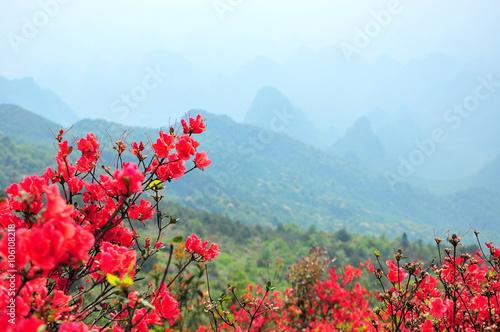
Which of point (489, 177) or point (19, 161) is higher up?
point (489, 177)

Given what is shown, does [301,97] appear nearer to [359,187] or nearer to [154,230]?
[359,187]

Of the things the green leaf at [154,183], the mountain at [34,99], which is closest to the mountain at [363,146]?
the green leaf at [154,183]

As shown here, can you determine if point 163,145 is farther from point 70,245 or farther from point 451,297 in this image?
point 451,297

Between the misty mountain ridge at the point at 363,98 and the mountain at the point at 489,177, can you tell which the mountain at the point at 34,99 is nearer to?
the misty mountain ridge at the point at 363,98

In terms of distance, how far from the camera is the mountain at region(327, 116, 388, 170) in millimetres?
131375

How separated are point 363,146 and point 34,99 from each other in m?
189

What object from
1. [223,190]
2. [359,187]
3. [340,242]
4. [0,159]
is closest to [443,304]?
[340,242]

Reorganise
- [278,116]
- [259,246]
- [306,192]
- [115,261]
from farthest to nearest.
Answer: [278,116]
[306,192]
[259,246]
[115,261]

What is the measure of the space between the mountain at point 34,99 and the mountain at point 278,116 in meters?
100

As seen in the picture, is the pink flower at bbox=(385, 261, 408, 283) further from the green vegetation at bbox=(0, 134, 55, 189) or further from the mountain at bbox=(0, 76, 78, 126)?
the mountain at bbox=(0, 76, 78, 126)

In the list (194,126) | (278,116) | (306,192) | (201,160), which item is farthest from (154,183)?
(278,116)

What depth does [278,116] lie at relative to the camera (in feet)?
467

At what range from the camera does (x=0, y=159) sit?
26609mm

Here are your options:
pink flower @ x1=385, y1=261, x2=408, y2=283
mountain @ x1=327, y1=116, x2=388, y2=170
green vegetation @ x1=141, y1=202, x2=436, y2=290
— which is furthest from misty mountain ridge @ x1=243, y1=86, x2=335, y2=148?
pink flower @ x1=385, y1=261, x2=408, y2=283
